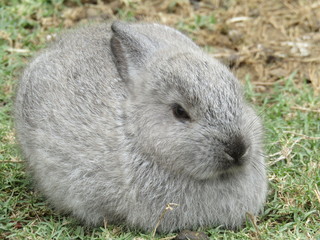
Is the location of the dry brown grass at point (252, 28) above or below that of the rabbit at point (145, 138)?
below

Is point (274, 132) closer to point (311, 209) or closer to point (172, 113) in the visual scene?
point (311, 209)

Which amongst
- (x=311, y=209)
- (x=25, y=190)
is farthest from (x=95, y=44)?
(x=311, y=209)

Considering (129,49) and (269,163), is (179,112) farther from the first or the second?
(269,163)

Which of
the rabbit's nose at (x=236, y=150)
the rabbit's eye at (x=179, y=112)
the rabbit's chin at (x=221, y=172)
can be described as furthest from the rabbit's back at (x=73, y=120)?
the rabbit's nose at (x=236, y=150)

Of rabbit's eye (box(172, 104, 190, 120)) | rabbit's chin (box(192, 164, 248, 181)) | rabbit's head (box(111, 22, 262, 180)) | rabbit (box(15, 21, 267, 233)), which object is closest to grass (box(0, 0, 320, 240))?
rabbit (box(15, 21, 267, 233))

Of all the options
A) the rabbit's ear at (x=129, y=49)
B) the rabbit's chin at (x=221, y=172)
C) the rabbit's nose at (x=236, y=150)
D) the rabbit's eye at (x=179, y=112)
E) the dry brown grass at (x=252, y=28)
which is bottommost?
the dry brown grass at (x=252, y=28)

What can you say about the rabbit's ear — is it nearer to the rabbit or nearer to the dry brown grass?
the rabbit

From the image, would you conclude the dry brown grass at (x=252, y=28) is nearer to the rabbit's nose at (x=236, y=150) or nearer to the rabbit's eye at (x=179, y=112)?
the rabbit's eye at (x=179, y=112)
